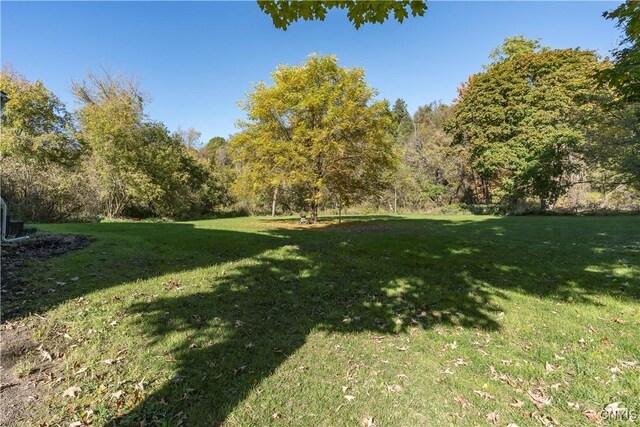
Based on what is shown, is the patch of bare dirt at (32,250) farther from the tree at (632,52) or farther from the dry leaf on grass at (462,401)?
the tree at (632,52)

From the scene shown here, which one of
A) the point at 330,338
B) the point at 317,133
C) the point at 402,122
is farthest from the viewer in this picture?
the point at 402,122

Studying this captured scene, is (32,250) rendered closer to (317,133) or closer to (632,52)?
(317,133)

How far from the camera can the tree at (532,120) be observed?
1006 inches

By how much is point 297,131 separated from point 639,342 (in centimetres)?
1376

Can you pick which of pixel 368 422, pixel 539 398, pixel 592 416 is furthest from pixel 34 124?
pixel 592 416

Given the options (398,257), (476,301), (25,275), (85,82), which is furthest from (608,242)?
(85,82)

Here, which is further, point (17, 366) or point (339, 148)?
point (339, 148)

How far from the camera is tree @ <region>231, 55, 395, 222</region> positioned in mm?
15766

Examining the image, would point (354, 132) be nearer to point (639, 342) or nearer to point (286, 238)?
point (286, 238)

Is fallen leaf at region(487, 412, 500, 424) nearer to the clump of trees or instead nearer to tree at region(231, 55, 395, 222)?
tree at region(231, 55, 395, 222)

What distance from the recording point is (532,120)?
27.1 metres

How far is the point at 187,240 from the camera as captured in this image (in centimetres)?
988

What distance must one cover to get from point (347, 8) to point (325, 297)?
4404 millimetres

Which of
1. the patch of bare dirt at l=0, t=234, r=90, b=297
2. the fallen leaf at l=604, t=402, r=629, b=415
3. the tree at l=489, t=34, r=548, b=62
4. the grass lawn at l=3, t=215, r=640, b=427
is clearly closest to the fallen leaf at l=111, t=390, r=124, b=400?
the grass lawn at l=3, t=215, r=640, b=427
